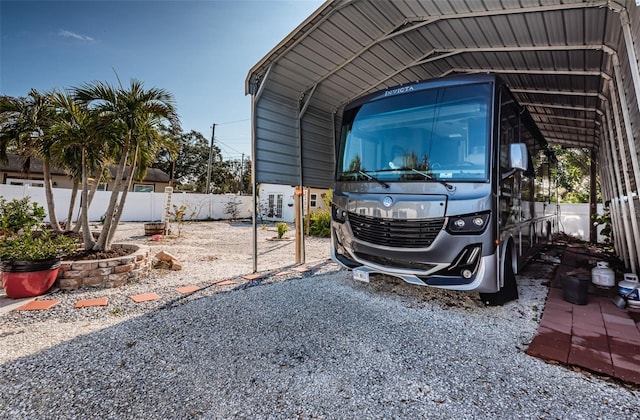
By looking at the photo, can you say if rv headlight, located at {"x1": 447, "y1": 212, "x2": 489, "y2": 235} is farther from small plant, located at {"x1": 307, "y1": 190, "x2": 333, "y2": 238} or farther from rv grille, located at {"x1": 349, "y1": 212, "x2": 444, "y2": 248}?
small plant, located at {"x1": 307, "y1": 190, "x2": 333, "y2": 238}

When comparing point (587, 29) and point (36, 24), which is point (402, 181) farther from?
point (36, 24)

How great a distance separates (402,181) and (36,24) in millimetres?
7602

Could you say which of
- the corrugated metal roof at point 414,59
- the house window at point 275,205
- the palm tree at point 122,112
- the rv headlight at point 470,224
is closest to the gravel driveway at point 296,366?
the rv headlight at point 470,224

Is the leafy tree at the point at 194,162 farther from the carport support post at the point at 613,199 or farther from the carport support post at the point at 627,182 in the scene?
the carport support post at the point at 627,182

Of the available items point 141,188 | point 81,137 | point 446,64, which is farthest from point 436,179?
point 141,188

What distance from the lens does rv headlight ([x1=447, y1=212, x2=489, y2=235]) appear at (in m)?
2.79

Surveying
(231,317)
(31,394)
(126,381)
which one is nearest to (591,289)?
(231,317)

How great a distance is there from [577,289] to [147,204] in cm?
1849

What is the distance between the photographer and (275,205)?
2108cm

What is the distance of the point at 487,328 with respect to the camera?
296 cm

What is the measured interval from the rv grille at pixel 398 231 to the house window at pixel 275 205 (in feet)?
57.2

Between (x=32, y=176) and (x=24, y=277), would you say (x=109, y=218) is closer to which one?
(x=24, y=277)

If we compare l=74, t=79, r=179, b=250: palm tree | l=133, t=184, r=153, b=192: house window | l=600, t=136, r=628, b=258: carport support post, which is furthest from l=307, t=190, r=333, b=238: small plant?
l=133, t=184, r=153, b=192: house window

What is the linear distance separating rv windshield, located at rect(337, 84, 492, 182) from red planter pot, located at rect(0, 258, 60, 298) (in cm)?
419
